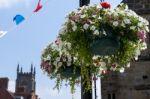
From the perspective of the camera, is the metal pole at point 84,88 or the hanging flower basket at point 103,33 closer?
the hanging flower basket at point 103,33

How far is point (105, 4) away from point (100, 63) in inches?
32.8

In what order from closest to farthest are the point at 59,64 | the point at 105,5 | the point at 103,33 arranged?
the point at 103,33, the point at 105,5, the point at 59,64

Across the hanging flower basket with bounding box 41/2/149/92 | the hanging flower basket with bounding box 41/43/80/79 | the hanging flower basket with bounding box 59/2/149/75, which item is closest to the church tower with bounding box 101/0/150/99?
the hanging flower basket with bounding box 41/43/80/79

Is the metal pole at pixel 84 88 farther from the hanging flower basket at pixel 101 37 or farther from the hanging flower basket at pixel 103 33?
the hanging flower basket at pixel 103 33

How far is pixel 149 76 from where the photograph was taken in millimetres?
17297

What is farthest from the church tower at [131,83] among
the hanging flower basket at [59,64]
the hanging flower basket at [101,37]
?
the hanging flower basket at [101,37]

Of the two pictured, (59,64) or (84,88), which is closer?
(84,88)

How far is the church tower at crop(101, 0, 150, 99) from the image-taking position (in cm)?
1712

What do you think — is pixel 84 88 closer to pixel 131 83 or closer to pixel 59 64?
pixel 59 64

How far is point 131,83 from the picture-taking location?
1736 centimetres

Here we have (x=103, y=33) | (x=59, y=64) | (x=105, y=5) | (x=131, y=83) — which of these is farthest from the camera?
(x=131, y=83)

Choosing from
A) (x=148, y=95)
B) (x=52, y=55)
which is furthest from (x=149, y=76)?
(x=52, y=55)

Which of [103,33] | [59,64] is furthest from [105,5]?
[59,64]

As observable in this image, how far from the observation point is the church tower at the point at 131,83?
674 inches
